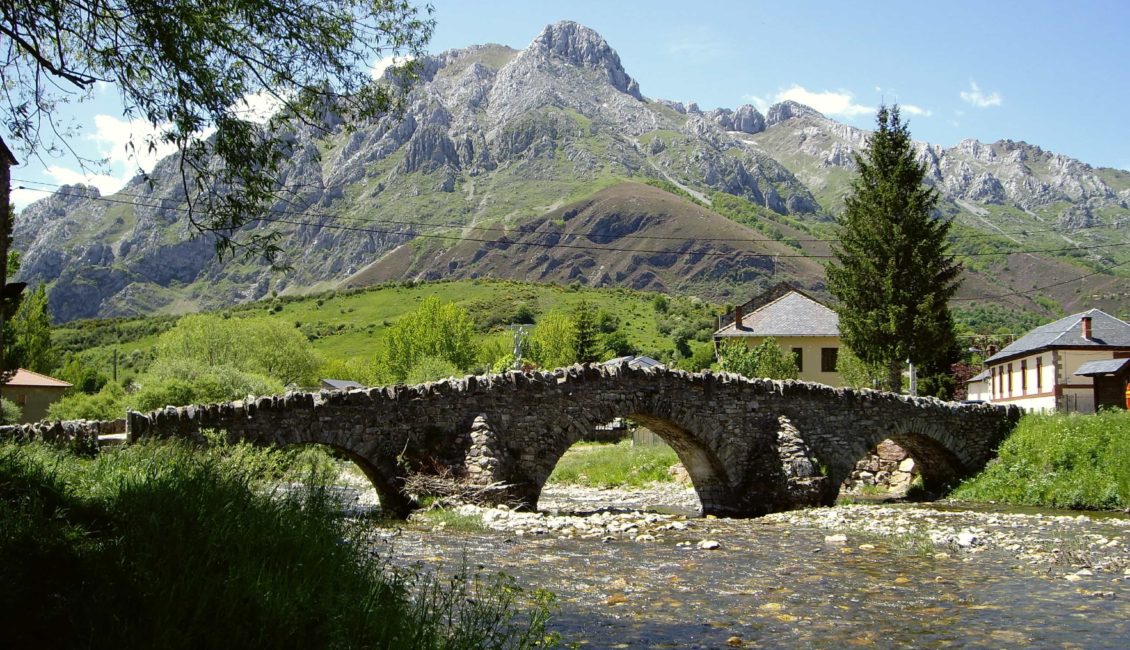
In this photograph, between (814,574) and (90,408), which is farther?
(90,408)

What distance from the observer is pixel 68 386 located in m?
56.6

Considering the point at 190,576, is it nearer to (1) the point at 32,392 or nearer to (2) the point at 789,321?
(2) the point at 789,321

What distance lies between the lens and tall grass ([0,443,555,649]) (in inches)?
198

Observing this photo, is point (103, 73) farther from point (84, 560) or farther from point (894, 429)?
point (894, 429)

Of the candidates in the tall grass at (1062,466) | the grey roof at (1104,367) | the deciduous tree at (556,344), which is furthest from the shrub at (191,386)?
the deciduous tree at (556,344)

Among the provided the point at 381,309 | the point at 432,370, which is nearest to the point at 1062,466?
the point at 432,370

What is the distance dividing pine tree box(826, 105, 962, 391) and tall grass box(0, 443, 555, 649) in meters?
25.0

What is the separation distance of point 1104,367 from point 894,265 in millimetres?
11927

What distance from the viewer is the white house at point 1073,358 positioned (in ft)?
122

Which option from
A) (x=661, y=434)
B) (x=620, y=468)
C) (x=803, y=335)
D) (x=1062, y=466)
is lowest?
(x=620, y=468)

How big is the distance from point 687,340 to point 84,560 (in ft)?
324

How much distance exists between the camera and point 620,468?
32.8 metres

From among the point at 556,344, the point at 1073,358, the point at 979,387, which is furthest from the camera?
the point at 556,344

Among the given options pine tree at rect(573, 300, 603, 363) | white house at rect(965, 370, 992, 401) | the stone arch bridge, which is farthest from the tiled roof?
white house at rect(965, 370, 992, 401)
